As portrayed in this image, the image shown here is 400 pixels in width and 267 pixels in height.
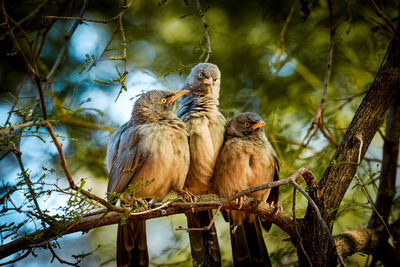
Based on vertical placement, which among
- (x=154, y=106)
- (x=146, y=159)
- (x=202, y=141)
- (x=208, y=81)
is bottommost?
(x=146, y=159)

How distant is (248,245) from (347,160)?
1393 mm

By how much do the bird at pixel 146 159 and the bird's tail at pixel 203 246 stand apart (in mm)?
468

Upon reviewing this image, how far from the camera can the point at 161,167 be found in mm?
3328

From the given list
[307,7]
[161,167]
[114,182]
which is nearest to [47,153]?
[114,182]

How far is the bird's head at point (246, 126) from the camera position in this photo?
373 centimetres

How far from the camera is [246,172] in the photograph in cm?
357

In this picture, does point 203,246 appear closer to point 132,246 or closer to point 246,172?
point 132,246

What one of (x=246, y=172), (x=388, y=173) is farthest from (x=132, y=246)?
(x=388, y=173)

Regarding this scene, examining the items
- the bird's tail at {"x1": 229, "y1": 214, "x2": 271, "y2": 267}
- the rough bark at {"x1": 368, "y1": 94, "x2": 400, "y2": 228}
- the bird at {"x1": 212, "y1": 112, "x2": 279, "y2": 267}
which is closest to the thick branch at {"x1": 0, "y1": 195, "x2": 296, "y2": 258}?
the bird at {"x1": 212, "y1": 112, "x2": 279, "y2": 267}

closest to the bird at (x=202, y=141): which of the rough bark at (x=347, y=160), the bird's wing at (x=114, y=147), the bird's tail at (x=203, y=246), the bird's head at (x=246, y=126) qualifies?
the bird's tail at (x=203, y=246)

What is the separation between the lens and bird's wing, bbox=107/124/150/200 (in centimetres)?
338

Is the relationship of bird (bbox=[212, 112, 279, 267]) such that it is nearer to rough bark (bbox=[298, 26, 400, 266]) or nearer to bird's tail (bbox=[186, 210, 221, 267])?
bird's tail (bbox=[186, 210, 221, 267])

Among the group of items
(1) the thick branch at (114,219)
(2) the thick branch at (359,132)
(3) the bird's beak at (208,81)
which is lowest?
(1) the thick branch at (114,219)

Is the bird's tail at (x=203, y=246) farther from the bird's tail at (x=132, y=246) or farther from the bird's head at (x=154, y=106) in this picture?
the bird's head at (x=154, y=106)
